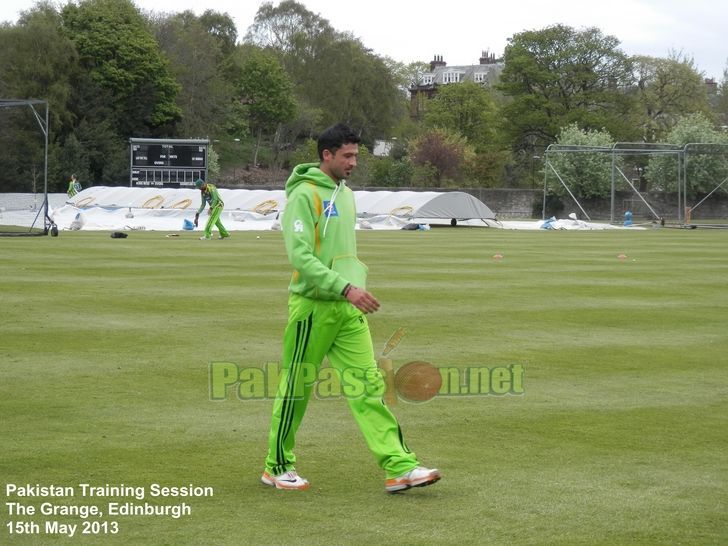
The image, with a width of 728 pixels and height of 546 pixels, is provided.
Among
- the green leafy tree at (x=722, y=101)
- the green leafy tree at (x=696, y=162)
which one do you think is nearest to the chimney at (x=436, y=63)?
the green leafy tree at (x=722, y=101)

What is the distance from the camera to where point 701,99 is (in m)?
106

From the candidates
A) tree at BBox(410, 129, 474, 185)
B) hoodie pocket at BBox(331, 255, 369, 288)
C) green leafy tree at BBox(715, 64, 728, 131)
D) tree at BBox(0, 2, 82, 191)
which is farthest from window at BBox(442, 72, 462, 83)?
hoodie pocket at BBox(331, 255, 369, 288)

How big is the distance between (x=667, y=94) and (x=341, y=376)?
10380 centimetres

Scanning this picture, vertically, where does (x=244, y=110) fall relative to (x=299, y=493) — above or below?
above

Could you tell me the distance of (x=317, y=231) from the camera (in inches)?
279

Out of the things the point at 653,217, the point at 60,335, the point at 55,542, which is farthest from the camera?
the point at 653,217

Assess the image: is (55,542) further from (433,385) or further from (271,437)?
(433,385)

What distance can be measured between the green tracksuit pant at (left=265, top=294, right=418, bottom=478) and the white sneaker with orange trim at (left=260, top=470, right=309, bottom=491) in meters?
0.04

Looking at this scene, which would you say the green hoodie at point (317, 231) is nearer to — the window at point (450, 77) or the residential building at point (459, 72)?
the residential building at point (459, 72)

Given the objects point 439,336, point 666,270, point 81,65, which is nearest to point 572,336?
point 439,336

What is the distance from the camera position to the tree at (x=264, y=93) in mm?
108000

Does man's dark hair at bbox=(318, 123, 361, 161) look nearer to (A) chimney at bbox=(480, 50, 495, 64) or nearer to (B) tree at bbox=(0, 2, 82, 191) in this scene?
(B) tree at bbox=(0, 2, 82, 191)

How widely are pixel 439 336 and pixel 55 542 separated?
27.4ft

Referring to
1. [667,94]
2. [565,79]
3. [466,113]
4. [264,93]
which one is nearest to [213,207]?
[565,79]
